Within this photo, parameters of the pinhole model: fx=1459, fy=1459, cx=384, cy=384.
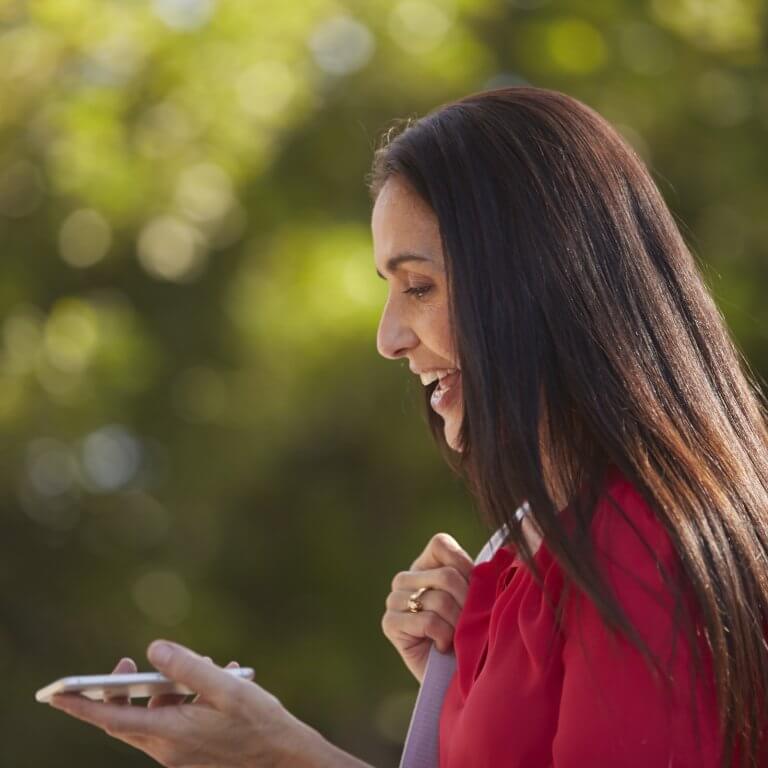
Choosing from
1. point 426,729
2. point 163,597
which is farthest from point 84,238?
point 426,729

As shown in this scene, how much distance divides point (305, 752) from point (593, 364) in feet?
1.84

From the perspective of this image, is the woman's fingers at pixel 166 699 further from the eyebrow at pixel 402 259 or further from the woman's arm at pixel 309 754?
the eyebrow at pixel 402 259

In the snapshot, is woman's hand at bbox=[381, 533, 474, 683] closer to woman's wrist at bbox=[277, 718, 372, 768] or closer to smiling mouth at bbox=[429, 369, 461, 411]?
smiling mouth at bbox=[429, 369, 461, 411]

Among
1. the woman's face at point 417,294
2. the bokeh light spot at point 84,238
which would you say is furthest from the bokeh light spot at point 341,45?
the woman's face at point 417,294

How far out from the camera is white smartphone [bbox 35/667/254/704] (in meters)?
1.56

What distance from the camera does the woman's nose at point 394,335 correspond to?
196 cm

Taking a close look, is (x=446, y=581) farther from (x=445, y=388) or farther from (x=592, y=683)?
(x=592, y=683)

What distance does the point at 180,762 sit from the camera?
1630 mm

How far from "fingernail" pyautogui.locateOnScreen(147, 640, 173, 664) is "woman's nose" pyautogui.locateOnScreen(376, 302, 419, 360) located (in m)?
0.55

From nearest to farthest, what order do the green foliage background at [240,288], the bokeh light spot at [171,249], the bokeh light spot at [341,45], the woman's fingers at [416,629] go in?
1. the woman's fingers at [416,629]
2. the green foliage background at [240,288]
3. the bokeh light spot at [171,249]
4. the bokeh light spot at [341,45]

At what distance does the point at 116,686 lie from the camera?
62.4 inches

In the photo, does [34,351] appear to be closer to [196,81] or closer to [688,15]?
[196,81]

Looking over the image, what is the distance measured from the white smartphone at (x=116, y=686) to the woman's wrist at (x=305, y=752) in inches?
5.6

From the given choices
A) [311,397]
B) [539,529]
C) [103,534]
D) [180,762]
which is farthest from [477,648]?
[103,534]
